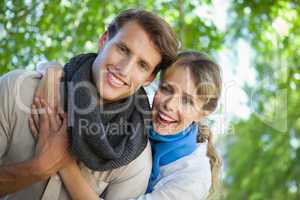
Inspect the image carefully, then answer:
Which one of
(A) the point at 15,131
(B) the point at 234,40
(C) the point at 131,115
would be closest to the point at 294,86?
(B) the point at 234,40

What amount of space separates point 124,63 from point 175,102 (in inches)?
15.0

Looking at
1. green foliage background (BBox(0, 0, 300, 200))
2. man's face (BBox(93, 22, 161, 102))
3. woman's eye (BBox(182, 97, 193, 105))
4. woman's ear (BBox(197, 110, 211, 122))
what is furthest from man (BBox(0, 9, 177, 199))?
green foliage background (BBox(0, 0, 300, 200))

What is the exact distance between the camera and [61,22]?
11.8 feet

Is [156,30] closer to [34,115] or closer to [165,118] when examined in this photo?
[165,118]

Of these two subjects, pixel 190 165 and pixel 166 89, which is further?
pixel 166 89

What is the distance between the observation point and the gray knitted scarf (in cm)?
189

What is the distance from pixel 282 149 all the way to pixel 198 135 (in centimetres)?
417

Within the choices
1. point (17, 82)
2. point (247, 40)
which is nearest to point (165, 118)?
point (17, 82)

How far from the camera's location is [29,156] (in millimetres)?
1963

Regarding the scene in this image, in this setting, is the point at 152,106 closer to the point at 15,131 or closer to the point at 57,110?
the point at 57,110

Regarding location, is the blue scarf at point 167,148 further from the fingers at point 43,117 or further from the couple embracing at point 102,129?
the fingers at point 43,117

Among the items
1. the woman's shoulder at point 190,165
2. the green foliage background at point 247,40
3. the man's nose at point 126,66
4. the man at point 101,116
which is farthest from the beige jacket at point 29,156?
the green foliage background at point 247,40

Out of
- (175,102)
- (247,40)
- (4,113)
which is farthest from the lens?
(247,40)

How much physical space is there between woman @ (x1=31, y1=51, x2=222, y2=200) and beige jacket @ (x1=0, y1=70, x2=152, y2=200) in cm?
7
